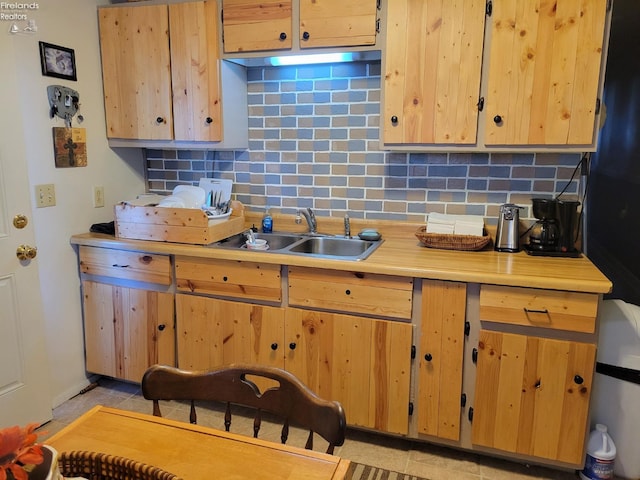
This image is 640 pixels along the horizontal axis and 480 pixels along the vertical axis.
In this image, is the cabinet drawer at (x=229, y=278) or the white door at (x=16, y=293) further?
the cabinet drawer at (x=229, y=278)

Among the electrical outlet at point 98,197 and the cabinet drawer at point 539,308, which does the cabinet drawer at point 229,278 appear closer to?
the electrical outlet at point 98,197

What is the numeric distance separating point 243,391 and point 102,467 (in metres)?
0.39

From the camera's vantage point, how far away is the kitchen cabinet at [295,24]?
2.27 meters

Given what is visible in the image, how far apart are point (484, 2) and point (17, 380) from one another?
9.21ft

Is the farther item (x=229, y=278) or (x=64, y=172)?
(x=64, y=172)

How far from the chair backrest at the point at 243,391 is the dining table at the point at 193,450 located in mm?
88

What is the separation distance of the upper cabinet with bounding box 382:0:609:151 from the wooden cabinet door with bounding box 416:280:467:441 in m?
0.73

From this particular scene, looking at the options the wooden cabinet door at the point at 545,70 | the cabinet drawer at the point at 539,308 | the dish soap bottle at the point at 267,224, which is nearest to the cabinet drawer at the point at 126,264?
the dish soap bottle at the point at 267,224

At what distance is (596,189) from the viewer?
3137 millimetres

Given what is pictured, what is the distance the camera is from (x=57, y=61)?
2500 mm

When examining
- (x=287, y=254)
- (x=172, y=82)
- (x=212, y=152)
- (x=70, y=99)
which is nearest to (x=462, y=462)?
(x=287, y=254)

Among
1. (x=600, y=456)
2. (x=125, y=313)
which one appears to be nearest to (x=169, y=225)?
(x=125, y=313)

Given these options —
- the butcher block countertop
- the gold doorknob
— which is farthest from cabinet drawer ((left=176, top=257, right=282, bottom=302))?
the gold doorknob

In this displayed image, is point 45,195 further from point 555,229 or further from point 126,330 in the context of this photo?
point 555,229
